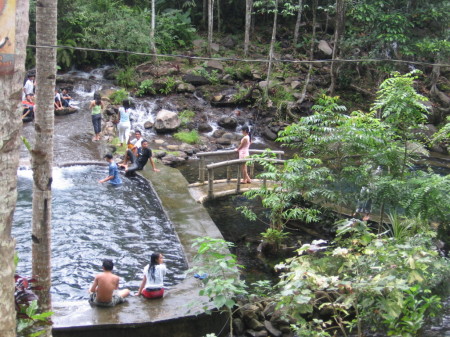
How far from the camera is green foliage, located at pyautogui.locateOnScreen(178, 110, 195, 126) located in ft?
70.7

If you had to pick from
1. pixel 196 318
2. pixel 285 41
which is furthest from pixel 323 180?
pixel 285 41

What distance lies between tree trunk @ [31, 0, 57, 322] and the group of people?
1146mm

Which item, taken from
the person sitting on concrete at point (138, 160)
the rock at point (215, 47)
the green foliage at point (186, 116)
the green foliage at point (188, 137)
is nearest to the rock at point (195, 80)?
the green foliage at point (186, 116)

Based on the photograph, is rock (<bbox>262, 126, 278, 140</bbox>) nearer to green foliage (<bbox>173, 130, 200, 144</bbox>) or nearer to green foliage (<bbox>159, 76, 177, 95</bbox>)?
green foliage (<bbox>173, 130, 200, 144</bbox>)

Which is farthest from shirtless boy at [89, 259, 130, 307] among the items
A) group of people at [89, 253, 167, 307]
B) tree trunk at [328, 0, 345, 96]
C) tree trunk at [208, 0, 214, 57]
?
tree trunk at [208, 0, 214, 57]

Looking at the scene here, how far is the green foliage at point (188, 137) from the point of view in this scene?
2001 centimetres

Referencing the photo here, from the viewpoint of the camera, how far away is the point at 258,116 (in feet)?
75.9

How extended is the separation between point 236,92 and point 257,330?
56.7ft

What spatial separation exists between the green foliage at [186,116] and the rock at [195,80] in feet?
8.10

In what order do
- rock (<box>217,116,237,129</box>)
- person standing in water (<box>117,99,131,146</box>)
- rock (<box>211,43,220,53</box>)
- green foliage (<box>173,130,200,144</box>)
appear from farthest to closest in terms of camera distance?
rock (<box>211,43,220,53</box>), rock (<box>217,116,237,129</box>), green foliage (<box>173,130,200,144</box>), person standing in water (<box>117,99,131,146</box>)

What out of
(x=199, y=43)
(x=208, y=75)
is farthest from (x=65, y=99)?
(x=199, y=43)

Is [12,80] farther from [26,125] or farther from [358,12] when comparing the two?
[358,12]

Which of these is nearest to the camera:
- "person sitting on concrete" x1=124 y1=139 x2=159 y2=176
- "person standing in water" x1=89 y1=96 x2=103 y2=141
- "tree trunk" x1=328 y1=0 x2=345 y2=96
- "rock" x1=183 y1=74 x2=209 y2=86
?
"person sitting on concrete" x1=124 y1=139 x2=159 y2=176

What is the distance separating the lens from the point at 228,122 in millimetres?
21953
